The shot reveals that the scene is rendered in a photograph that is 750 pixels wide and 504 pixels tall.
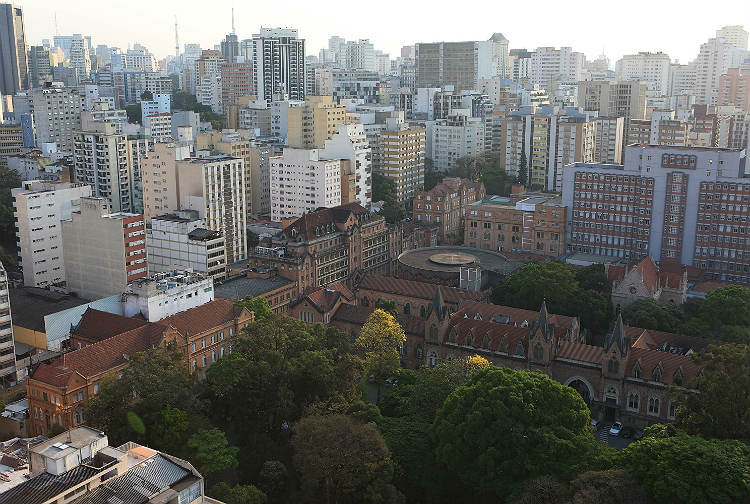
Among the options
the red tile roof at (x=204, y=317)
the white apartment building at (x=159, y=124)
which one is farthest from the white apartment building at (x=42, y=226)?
the white apartment building at (x=159, y=124)

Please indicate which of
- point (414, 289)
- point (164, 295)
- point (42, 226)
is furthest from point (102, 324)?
point (414, 289)

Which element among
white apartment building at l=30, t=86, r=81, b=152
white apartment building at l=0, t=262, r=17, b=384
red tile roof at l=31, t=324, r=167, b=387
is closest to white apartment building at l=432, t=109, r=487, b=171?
white apartment building at l=30, t=86, r=81, b=152

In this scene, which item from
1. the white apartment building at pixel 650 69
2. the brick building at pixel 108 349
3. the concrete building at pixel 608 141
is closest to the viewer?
the brick building at pixel 108 349

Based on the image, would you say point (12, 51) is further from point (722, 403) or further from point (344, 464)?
point (722, 403)

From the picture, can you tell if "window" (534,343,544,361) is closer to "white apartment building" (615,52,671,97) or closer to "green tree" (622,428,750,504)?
"green tree" (622,428,750,504)

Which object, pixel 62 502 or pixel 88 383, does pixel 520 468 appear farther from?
pixel 88 383

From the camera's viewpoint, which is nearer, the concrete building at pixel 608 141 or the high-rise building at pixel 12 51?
the concrete building at pixel 608 141

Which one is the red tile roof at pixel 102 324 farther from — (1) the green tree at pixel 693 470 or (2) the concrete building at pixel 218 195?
(1) the green tree at pixel 693 470
